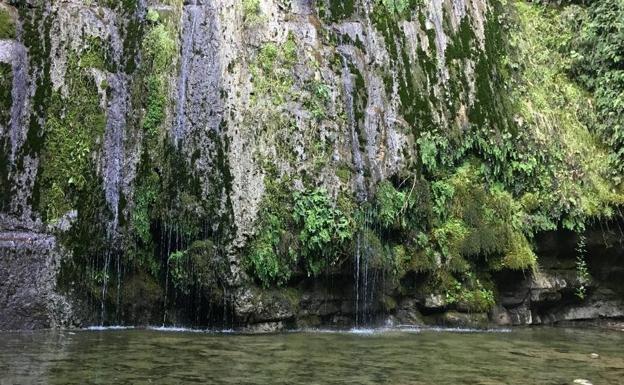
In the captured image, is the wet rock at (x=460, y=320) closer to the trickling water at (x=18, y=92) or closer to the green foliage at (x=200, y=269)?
the green foliage at (x=200, y=269)

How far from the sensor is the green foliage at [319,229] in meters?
10.5

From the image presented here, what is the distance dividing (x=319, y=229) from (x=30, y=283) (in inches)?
181

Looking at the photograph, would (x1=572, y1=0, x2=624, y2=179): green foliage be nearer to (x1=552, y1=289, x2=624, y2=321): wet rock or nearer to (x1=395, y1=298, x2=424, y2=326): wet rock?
(x1=552, y1=289, x2=624, y2=321): wet rock

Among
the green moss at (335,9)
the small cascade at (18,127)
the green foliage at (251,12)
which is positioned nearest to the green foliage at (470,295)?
the green moss at (335,9)

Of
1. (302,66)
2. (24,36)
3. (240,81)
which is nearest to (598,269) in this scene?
(302,66)

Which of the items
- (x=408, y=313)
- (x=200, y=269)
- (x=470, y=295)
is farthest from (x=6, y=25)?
(x=470, y=295)

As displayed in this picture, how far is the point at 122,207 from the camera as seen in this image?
10648 millimetres

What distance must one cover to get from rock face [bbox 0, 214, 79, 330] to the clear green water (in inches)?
21.4

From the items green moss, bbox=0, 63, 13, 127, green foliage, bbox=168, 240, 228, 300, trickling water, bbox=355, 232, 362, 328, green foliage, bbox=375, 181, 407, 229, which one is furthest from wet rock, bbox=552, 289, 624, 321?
green moss, bbox=0, 63, 13, 127

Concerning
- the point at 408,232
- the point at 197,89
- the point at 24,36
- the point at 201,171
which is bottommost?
the point at 408,232

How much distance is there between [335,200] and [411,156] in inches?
80.6

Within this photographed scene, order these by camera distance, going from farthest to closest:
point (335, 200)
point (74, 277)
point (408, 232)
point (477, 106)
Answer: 1. point (477, 106)
2. point (408, 232)
3. point (335, 200)
4. point (74, 277)

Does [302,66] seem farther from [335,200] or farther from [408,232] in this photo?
[408,232]

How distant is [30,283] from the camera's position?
959 centimetres
